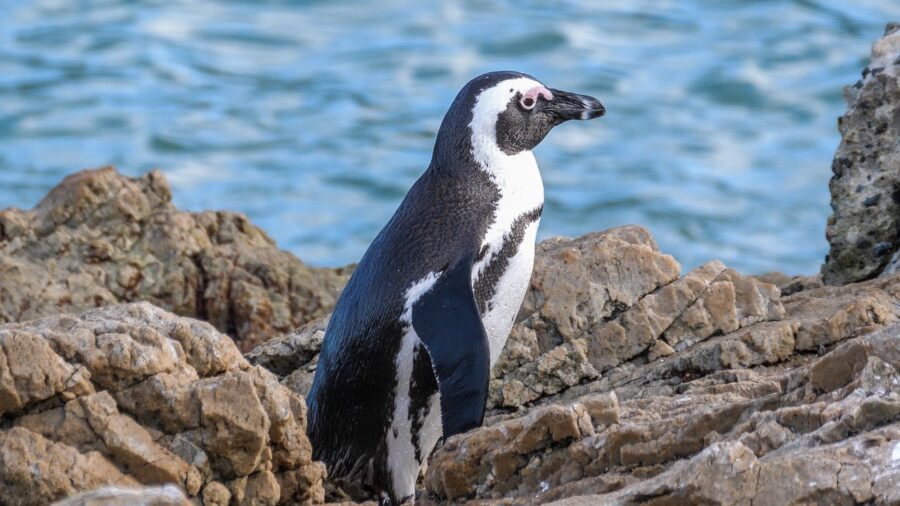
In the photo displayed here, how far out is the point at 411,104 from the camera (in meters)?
14.1

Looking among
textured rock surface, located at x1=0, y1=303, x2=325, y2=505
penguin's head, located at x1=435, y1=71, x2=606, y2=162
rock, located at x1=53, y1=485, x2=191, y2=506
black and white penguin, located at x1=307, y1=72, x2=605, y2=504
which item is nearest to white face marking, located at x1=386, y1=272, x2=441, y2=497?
black and white penguin, located at x1=307, y1=72, x2=605, y2=504

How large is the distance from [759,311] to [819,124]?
8912 mm

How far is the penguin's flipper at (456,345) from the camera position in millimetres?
4543

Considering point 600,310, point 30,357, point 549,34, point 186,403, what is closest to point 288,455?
point 186,403

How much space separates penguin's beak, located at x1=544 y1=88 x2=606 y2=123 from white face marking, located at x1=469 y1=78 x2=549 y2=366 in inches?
3.3

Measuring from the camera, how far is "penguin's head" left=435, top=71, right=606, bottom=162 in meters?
5.32

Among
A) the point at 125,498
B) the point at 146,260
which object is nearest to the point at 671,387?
the point at 125,498

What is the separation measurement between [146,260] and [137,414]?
2735mm

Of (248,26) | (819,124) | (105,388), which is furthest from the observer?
(248,26)

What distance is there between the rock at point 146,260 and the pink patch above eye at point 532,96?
159 cm

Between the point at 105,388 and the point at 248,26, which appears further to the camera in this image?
the point at 248,26

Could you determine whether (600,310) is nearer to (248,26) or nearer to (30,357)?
(30,357)

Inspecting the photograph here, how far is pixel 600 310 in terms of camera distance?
517 cm

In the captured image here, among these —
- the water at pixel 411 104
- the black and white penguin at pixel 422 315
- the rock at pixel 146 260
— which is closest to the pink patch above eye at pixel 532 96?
the black and white penguin at pixel 422 315
